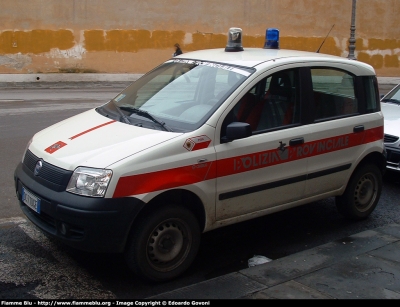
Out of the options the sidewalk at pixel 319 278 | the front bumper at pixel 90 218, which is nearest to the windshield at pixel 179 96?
the front bumper at pixel 90 218

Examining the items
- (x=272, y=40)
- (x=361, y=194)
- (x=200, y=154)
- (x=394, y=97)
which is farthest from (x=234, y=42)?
(x=394, y=97)

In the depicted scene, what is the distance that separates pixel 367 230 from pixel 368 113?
1257 mm

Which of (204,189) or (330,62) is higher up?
(330,62)

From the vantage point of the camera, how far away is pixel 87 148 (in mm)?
4457

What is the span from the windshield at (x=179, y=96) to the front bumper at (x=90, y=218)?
0.89m

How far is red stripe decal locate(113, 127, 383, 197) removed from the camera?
A: 13.8ft

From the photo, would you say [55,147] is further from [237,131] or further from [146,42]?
[146,42]

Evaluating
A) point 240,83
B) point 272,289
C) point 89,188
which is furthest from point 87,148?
point 272,289

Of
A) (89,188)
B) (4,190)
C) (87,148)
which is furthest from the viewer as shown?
(4,190)

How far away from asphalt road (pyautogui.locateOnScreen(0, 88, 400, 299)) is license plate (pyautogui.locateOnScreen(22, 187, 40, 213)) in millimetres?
549

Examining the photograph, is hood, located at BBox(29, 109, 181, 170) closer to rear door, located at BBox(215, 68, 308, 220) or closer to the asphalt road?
rear door, located at BBox(215, 68, 308, 220)

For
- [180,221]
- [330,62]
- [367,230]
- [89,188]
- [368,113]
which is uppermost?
[330,62]

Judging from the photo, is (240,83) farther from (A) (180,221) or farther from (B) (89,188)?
(B) (89,188)

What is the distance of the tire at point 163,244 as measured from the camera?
14.2 ft
